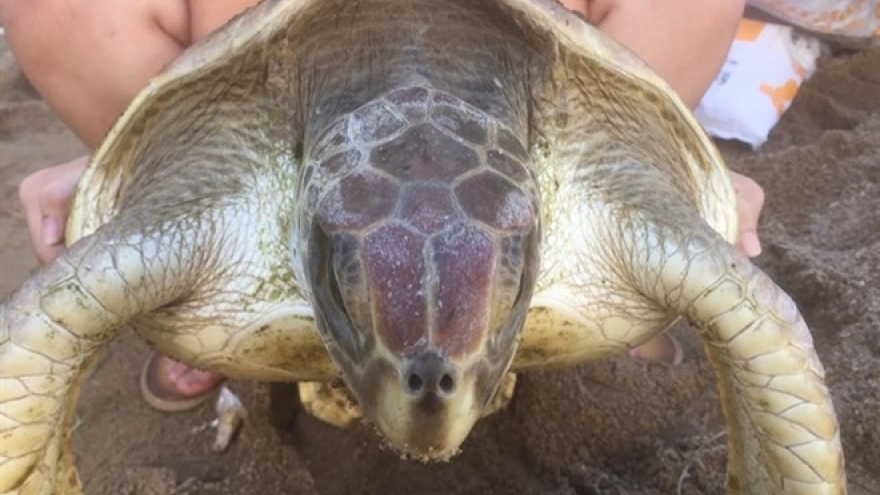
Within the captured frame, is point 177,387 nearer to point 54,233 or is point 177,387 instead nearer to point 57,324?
point 54,233

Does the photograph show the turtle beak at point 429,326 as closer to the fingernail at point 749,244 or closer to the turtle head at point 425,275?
the turtle head at point 425,275

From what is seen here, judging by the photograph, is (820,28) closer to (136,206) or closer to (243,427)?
(243,427)

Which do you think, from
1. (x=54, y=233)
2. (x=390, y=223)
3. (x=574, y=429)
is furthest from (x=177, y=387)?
(x=390, y=223)

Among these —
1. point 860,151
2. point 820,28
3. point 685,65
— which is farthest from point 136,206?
point 820,28

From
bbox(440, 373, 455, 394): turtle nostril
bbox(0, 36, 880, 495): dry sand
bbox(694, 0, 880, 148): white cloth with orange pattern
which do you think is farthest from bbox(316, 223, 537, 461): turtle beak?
bbox(694, 0, 880, 148): white cloth with orange pattern

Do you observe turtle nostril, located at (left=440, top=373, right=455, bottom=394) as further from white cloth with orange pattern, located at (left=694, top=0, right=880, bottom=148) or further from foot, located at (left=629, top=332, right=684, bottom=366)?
white cloth with orange pattern, located at (left=694, top=0, right=880, bottom=148)

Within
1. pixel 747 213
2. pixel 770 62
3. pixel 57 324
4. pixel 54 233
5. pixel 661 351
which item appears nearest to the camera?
pixel 57 324
